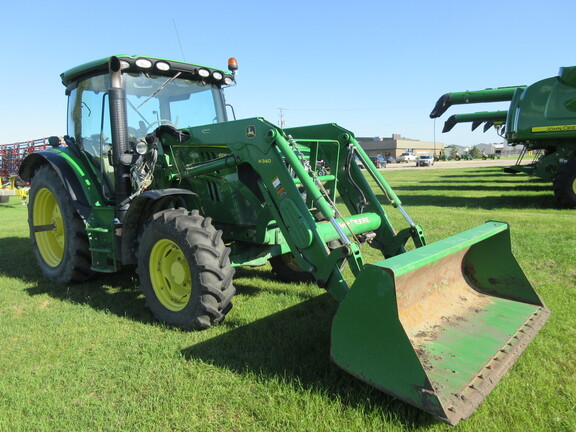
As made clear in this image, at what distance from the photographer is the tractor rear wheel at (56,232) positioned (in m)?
5.12

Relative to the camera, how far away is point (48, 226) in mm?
5883

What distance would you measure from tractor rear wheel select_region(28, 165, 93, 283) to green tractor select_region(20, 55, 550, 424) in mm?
24

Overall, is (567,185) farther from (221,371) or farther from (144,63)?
(221,371)

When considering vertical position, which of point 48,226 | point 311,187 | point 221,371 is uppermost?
point 311,187

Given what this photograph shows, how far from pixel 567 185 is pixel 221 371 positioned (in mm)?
10594

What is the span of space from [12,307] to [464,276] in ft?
15.6

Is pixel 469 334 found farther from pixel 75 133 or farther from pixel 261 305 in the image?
pixel 75 133

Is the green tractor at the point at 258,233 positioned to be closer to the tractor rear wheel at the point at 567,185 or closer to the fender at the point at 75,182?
the fender at the point at 75,182

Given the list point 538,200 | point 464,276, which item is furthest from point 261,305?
point 538,200

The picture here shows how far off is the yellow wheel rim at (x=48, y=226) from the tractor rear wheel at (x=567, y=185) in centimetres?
1097

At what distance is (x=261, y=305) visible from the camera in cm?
443

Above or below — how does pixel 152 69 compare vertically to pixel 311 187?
above

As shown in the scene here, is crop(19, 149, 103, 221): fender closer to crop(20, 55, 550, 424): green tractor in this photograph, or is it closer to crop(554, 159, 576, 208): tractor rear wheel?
crop(20, 55, 550, 424): green tractor

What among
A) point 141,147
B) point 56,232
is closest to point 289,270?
point 141,147
